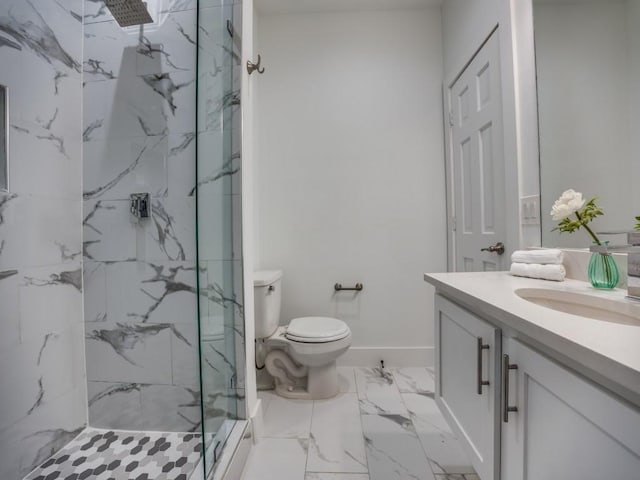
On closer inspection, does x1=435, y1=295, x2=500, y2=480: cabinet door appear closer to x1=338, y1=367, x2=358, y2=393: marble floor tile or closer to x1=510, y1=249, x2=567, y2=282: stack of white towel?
x1=510, y1=249, x2=567, y2=282: stack of white towel

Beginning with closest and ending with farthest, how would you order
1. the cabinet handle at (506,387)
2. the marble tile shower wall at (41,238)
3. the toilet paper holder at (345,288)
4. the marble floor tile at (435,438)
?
the cabinet handle at (506,387) < the marble tile shower wall at (41,238) < the marble floor tile at (435,438) < the toilet paper holder at (345,288)

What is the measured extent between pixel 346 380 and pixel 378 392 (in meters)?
0.24

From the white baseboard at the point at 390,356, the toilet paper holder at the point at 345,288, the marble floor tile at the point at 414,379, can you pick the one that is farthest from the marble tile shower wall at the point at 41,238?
the marble floor tile at the point at 414,379

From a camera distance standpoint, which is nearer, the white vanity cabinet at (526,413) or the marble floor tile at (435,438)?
the white vanity cabinet at (526,413)

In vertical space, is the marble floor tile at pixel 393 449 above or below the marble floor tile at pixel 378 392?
below

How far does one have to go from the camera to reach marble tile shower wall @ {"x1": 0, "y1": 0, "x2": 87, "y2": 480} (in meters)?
1.10

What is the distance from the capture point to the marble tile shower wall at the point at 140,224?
1383mm

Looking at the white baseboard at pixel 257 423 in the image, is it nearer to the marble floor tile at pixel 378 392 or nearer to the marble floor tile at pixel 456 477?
the marble floor tile at pixel 378 392

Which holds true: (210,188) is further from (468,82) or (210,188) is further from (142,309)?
(468,82)

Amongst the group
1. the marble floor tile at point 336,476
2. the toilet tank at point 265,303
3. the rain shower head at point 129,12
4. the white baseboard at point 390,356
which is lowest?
the marble floor tile at point 336,476

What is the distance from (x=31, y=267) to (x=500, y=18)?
7.97ft

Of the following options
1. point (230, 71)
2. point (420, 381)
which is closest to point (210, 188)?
point (230, 71)

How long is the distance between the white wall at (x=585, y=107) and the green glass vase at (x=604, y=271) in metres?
0.17

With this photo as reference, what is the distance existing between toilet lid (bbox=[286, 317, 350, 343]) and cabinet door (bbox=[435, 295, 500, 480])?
0.66 m
